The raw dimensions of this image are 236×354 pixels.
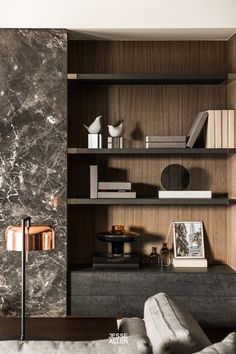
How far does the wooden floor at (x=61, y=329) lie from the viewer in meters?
2.76

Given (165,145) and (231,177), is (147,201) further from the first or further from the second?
(231,177)

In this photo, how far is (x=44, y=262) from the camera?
4059 mm

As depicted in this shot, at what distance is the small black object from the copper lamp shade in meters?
1.79

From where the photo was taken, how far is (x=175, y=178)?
4.35m

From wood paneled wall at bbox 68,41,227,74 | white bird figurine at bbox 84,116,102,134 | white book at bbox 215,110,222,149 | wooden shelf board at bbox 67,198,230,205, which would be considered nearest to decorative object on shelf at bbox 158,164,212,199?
wooden shelf board at bbox 67,198,230,205

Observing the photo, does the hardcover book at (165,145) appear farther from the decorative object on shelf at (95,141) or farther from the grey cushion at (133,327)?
the grey cushion at (133,327)

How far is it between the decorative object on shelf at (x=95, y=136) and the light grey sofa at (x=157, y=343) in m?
2.02

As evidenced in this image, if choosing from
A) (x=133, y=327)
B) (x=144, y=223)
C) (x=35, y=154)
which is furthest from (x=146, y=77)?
(x=133, y=327)

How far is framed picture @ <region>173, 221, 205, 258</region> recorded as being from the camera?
4348 millimetres

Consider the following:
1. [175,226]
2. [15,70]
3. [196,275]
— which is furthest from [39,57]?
[196,275]

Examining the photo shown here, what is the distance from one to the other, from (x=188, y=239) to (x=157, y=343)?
2.45 m

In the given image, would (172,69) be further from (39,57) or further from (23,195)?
(23,195)

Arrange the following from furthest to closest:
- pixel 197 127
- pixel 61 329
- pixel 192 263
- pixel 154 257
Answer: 1. pixel 154 257
2. pixel 192 263
3. pixel 197 127
4. pixel 61 329

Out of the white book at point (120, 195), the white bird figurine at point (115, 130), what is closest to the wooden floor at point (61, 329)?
the white book at point (120, 195)
